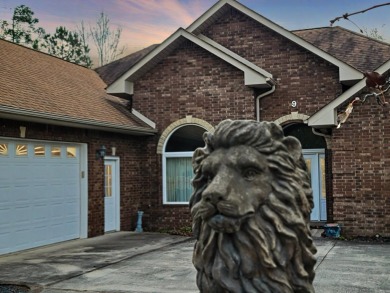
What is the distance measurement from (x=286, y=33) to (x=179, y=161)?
14.8ft

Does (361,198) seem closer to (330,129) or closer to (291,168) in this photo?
(330,129)

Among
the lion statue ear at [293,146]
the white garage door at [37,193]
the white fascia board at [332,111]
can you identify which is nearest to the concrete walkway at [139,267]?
Result: the white garage door at [37,193]

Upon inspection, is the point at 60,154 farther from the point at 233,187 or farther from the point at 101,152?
the point at 233,187

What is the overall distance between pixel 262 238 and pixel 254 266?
168 mm

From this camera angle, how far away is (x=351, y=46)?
1567cm

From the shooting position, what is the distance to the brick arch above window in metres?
13.7

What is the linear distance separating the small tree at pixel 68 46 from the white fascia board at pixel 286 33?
18.8 metres

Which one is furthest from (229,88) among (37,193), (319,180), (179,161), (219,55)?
(37,193)

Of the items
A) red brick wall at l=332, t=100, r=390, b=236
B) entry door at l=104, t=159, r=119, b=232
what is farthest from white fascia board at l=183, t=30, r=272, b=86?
entry door at l=104, t=159, r=119, b=232

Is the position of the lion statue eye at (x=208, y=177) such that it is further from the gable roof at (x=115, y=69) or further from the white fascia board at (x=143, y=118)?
the gable roof at (x=115, y=69)

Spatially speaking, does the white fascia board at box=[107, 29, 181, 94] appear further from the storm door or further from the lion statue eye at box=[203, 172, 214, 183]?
the lion statue eye at box=[203, 172, 214, 183]

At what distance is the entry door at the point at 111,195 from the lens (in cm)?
1335

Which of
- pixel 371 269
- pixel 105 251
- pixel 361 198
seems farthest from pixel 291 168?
pixel 361 198

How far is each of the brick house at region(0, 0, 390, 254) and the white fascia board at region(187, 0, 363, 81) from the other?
3 cm
